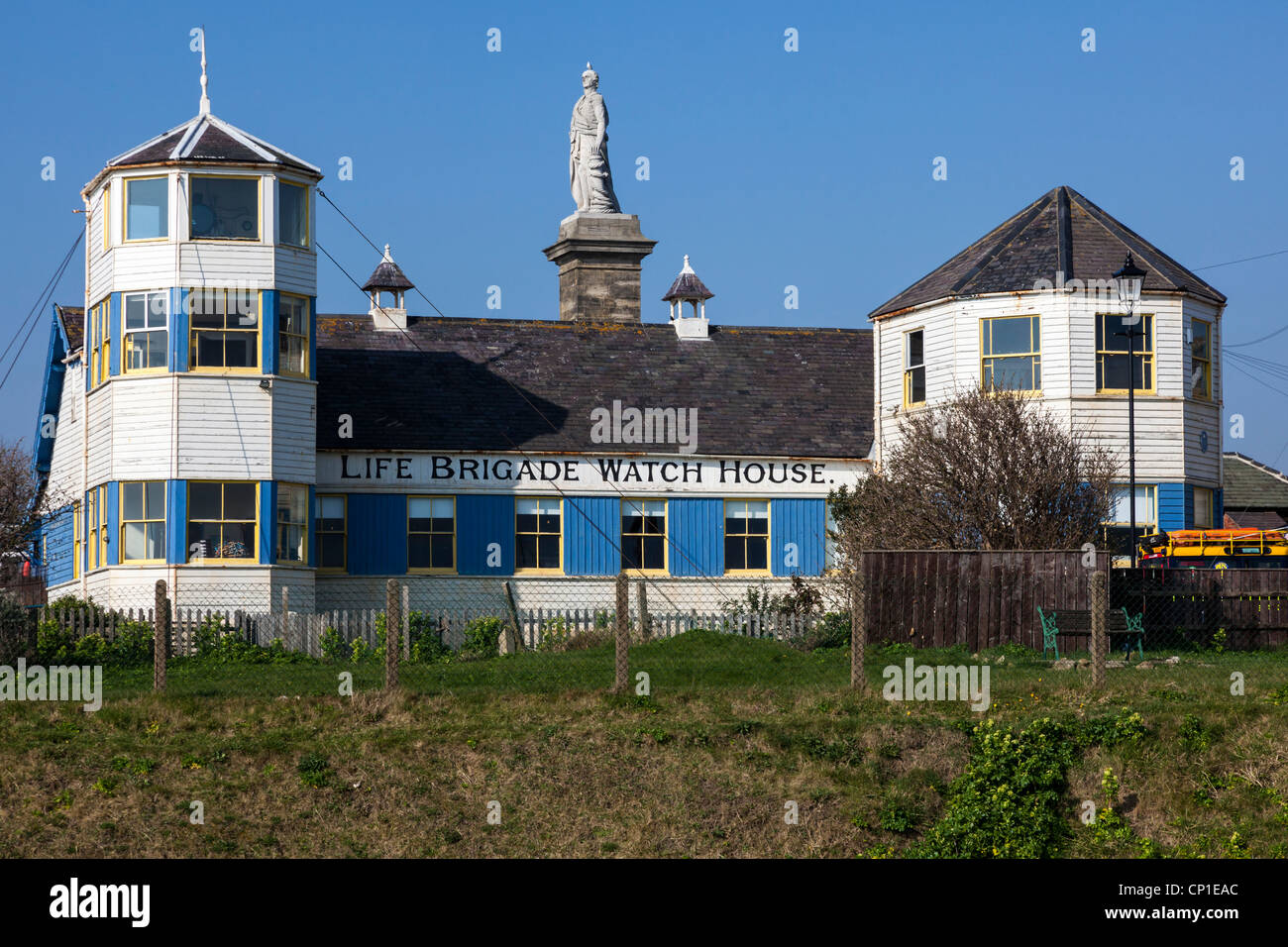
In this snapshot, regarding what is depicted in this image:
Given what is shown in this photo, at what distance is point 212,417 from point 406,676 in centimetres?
1165

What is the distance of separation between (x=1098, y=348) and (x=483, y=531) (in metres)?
13.1

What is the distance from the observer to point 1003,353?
1428 inches

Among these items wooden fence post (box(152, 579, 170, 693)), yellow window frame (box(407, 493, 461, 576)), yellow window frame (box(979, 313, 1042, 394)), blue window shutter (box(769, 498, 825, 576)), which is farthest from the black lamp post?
wooden fence post (box(152, 579, 170, 693))

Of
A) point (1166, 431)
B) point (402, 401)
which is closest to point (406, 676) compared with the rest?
point (402, 401)

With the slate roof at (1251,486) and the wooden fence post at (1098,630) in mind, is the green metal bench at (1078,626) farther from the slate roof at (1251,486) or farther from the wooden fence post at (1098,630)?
the slate roof at (1251,486)

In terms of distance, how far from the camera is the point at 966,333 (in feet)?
120

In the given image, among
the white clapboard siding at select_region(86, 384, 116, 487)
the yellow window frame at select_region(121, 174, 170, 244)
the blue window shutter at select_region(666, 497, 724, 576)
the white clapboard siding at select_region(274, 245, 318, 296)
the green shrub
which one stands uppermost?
the yellow window frame at select_region(121, 174, 170, 244)

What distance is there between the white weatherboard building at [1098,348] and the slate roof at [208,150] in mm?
13249

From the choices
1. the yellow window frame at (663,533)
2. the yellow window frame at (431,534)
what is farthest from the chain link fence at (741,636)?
the yellow window frame at (663,533)

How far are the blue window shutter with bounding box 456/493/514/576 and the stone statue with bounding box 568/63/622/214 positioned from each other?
13067mm

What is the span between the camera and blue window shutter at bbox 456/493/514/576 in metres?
38.0

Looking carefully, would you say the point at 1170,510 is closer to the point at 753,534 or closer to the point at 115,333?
the point at 753,534

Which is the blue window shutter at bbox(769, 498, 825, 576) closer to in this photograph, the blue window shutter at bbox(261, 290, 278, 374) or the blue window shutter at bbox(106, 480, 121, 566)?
the blue window shutter at bbox(261, 290, 278, 374)
